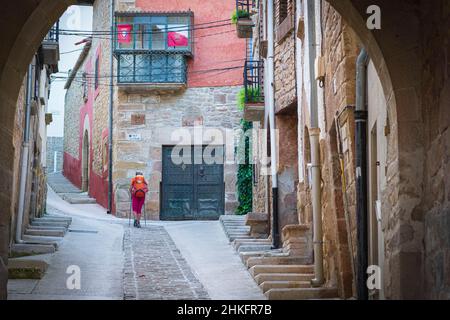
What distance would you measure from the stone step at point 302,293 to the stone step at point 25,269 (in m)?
2.80

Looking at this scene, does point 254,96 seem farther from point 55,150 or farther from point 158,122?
point 55,150

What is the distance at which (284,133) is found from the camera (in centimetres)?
1555

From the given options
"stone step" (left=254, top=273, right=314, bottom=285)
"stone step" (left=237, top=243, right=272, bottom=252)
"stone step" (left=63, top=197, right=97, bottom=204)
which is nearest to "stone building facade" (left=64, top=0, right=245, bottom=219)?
"stone step" (left=63, top=197, right=97, bottom=204)

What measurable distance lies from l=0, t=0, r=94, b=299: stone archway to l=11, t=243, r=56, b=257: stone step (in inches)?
221

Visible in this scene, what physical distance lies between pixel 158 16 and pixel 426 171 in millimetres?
18290

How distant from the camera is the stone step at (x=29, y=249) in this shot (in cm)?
1220

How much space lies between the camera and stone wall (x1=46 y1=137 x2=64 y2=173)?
39844 mm

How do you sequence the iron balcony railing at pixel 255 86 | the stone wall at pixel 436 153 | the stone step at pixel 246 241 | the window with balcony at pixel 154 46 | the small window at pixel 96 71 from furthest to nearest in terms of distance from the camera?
the small window at pixel 96 71, the window with balcony at pixel 154 46, the iron balcony railing at pixel 255 86, the stone step at pixel 246 241, the stone wall at pixel 436 153

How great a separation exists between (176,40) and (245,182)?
167 inches

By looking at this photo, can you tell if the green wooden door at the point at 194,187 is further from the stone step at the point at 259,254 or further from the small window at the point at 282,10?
the stone step at the point at 259,254

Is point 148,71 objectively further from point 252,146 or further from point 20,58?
point 20,58

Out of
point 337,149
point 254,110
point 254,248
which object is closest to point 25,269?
point 337,149

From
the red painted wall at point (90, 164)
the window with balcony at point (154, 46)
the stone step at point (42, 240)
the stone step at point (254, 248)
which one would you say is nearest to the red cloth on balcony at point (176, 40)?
the window with balcony at point (154, 46)
